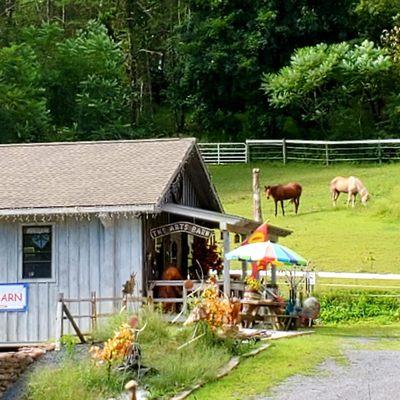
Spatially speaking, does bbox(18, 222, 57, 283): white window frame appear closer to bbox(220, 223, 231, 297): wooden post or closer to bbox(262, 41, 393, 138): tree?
bbox(220, 223, 231, 297): wooden post

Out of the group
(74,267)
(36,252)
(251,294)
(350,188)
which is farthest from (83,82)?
(251,294)

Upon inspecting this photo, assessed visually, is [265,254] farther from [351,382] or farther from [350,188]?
[350,188]

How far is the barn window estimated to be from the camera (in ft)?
75.0

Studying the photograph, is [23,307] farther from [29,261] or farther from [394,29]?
[394,29]

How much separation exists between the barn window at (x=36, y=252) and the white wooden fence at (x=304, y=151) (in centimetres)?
2816

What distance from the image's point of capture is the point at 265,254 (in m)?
22.5

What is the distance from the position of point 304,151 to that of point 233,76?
6613 millimetres

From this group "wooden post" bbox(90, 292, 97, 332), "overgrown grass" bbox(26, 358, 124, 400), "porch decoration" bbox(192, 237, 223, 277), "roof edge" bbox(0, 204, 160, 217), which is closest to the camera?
"overgrown grass" bbox(26, 358, 124, 400)

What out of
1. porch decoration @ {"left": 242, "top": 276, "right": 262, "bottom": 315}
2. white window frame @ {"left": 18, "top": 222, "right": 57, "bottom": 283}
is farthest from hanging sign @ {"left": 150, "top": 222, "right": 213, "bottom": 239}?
white window frame @ {"left": 18, "top": 222, "right": 57, "bottom": 283}

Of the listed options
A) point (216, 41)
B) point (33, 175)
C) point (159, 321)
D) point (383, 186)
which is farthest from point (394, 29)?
point (159, 321)

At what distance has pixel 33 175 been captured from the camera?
24234mm

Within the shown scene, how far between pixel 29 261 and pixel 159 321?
14.9 ft

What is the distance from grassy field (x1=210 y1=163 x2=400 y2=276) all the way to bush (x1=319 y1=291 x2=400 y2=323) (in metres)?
2.74

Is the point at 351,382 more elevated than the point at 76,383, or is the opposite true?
the point at 76,383
